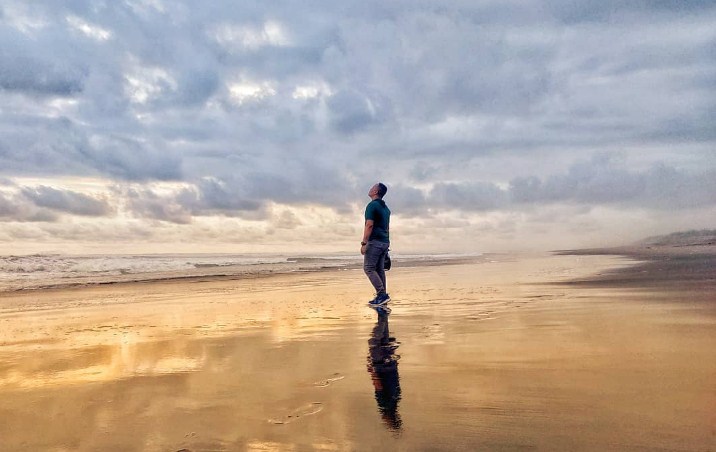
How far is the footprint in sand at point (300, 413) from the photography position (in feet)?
10.4

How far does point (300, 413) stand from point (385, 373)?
1.10 meters

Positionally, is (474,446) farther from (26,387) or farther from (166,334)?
(166,334)

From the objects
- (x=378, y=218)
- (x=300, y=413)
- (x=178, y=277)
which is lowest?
(x=300, y=413)

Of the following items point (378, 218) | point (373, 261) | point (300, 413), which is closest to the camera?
point (300, 413)

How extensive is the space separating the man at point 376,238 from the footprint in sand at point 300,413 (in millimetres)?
6572

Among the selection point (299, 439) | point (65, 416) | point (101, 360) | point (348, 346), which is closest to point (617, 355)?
point (348, 346)

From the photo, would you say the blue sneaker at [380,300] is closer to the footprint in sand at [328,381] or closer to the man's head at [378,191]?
the man's head at [378,191]

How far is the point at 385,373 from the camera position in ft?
14.0

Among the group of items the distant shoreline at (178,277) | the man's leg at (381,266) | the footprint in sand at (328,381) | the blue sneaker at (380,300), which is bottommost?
the footprint in sand at (328,381)

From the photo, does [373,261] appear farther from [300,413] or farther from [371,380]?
[300,413]

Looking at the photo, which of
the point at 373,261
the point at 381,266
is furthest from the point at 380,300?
the point at 381,266

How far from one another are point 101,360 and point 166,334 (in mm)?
1465

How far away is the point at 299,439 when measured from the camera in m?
2.87

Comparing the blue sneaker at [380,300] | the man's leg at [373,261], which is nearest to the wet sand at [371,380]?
the blue sneaker at [380,300]
